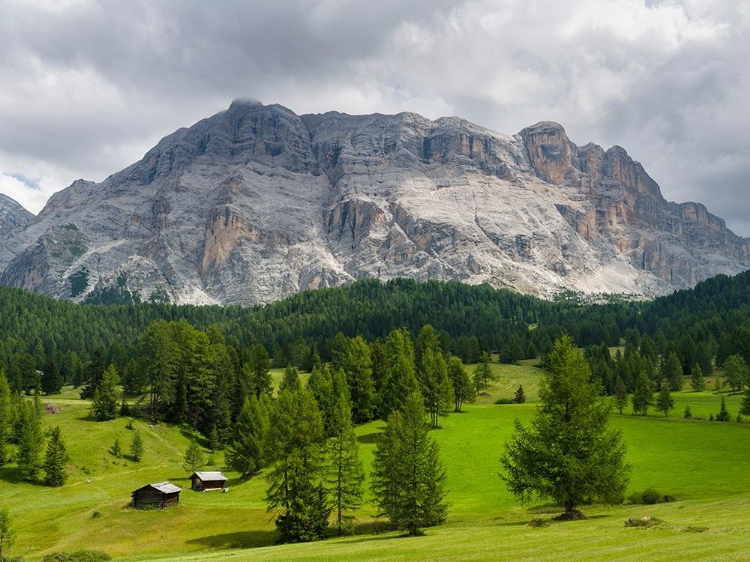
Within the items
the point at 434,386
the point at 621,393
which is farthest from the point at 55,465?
the point at 621,393

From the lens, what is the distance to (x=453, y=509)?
55719mm

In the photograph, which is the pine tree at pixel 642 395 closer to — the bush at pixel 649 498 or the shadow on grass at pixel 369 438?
the shadow on grass at pixel 369 438

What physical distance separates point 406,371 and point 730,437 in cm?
4630

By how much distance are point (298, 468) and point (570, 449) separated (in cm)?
2573

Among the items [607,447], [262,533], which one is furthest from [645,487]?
[262,533]

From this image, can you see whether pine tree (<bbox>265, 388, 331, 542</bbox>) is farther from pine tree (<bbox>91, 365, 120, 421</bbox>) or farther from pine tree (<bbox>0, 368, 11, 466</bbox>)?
pine tree (<bbox>91, 365, 120, 421</bbox>)

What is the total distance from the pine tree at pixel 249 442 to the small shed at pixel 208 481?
17.4 feet

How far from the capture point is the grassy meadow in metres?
29.5

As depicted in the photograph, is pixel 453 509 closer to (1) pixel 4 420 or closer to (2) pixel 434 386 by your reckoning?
(2) pixel 434 386

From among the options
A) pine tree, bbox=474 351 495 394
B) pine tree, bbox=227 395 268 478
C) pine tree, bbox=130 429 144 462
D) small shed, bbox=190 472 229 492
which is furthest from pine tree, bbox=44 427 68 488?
pine tree, bbox=474 351 495 394

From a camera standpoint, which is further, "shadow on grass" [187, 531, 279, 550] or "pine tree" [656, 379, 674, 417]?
"pine tree" [656, 379, 674, 417]

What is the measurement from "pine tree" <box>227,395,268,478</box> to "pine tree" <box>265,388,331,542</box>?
78.4ft

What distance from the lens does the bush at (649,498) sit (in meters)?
49.2

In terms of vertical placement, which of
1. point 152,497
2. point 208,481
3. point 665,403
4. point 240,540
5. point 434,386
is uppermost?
point 434,386
